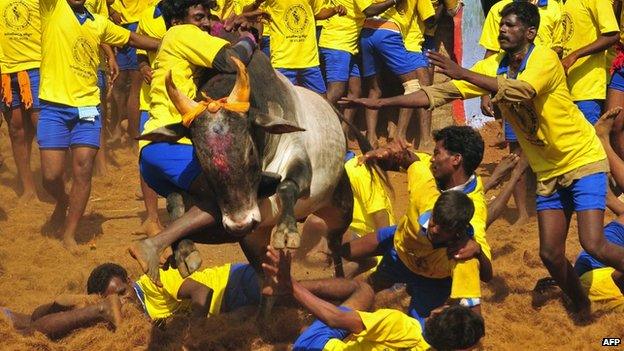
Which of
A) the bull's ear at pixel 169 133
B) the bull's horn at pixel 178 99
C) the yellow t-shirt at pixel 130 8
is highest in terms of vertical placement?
the bull's horn at pixel 178 99

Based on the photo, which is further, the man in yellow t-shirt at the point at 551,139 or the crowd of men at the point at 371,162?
the man in yellow t-shirt at the point at 551,139

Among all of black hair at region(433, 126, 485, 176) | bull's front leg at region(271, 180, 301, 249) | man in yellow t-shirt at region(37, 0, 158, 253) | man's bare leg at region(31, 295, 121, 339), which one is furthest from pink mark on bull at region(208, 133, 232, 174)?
man in yellow t-shirt at region(37, 0, 158, 253)

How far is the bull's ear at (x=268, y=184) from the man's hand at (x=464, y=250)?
4.04ft

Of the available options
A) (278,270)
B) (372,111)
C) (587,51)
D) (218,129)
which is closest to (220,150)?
(218,129)

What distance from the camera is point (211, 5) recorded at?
855cm

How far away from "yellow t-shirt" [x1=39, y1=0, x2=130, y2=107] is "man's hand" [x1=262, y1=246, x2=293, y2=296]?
15.7ft

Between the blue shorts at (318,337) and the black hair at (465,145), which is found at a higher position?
the black hair at (465,145)

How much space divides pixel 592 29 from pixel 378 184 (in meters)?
3.26

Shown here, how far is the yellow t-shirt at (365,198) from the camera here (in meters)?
9.97

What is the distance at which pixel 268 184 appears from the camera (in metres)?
7.93

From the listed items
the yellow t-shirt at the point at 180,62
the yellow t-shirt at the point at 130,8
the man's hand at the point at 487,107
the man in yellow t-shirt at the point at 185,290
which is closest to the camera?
the yellow t-shirt at the point at 180,62

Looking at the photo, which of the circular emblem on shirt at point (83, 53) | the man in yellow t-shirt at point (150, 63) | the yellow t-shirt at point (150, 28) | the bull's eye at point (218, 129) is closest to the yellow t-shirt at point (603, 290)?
the bull's eye at point (218, 129)

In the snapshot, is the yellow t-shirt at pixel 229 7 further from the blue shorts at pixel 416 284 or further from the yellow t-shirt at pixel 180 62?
the blue shorts at pixel 416 284

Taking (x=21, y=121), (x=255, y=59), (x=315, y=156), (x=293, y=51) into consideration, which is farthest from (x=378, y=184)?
(x=21, y=121)
